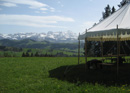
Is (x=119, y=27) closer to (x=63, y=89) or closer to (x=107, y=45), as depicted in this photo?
(x=63, y=89)

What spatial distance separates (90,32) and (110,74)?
8.37 feet

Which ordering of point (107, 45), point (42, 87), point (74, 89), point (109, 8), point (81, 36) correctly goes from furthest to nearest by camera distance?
point (109, 8) → point (107, 45) → point (81, 36) → point (42, 87) → point (74, 89)

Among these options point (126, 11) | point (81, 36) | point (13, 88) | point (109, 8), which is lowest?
point (13, 88)

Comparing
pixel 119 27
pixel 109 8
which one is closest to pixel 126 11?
pixel 119 27

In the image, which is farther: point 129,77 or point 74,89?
point 129,77

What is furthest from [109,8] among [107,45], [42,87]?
[42,87]

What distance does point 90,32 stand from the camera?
9508mm

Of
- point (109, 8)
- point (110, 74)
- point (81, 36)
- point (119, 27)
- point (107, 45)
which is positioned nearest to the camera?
point (119, 27)

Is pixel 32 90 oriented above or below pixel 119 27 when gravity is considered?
below

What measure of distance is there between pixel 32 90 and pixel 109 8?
48.0 meters

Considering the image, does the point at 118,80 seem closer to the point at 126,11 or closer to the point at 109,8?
the point at 126,11

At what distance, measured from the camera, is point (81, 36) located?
426 inches

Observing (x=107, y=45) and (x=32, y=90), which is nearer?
(x=32, y=90)

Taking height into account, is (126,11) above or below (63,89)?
above
